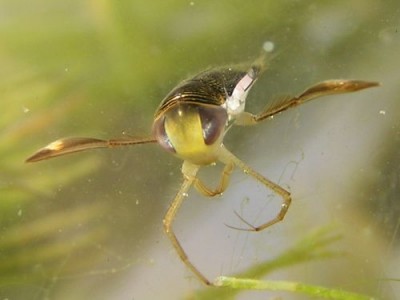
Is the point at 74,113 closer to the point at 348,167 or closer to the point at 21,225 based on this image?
the point at 21,225

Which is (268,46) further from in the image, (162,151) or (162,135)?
(162,135)

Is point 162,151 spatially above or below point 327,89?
below

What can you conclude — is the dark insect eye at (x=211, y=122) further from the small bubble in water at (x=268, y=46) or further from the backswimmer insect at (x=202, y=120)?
the small bubble in water at (x=268, y=46)

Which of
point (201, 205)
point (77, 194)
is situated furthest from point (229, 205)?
point (77, 194)

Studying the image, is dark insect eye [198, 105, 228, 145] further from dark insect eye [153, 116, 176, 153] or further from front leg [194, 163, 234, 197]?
front leg [194, 163, 234, 197]

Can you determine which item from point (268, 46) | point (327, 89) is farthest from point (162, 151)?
point (327, 89)

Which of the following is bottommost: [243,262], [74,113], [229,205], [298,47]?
[243,262]

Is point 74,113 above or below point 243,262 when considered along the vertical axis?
above

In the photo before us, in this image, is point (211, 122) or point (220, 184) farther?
point (220, 184)
